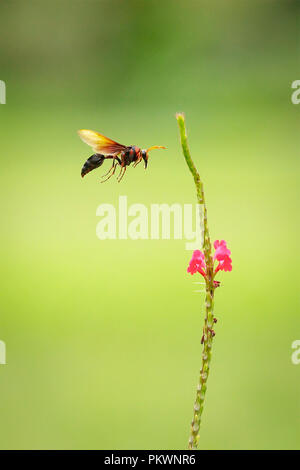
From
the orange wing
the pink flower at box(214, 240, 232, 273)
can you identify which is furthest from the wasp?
the pink flower at box(214, 240, 232, 273)

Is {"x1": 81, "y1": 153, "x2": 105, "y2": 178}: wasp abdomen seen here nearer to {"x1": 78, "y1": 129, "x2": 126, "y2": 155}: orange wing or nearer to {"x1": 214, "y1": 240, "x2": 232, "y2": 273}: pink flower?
{"x1": 78, "y1": 129, "x2": 126, "y2": 155}: orange wing

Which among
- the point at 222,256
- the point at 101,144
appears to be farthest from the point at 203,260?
the point at 101,144

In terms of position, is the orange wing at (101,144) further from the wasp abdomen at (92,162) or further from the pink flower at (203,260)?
the pink flower at (203,260)

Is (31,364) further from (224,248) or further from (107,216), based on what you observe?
(224,248)

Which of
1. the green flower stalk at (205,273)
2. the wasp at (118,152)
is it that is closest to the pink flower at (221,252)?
the green flower stalk at (205,273)
